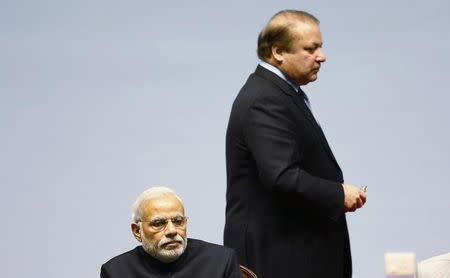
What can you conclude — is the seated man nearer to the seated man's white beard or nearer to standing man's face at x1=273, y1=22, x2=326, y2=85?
the seated man's white beard

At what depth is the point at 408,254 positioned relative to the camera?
4934 millimetres

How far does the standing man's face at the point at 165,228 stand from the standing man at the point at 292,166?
249mm

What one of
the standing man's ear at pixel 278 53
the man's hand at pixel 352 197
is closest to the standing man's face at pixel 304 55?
the standing man's ear at pixel 278 53

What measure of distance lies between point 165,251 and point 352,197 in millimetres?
530

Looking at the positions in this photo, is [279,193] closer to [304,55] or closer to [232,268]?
[232,268]

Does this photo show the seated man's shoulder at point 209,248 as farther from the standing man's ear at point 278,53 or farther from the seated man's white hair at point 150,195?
the standing man's ear at point 278,53

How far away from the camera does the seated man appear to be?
2568 millimetres

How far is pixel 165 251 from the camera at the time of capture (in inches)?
101

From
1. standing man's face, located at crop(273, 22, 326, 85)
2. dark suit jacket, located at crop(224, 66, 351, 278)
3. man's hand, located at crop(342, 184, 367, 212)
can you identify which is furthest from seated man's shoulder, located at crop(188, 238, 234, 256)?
standing man's face, located at crop(273, 22, 326, 85)

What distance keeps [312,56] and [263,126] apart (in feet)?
0.81

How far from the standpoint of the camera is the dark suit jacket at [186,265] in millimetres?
2613

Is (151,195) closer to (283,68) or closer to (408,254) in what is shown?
(283,68)

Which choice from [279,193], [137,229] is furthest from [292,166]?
[137,229]

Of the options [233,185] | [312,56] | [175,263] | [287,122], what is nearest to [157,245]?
[175,263]
